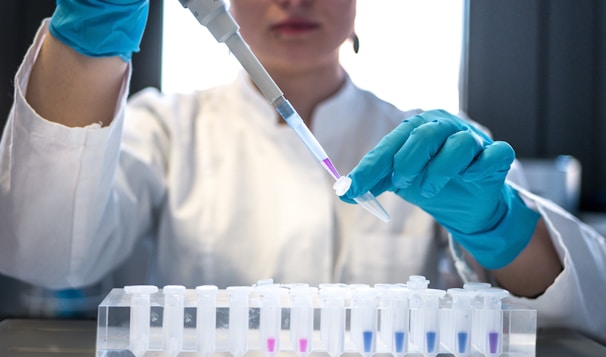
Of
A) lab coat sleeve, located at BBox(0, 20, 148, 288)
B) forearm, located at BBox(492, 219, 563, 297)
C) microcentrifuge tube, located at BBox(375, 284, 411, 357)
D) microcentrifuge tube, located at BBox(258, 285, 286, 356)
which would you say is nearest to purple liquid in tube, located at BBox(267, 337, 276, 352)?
microcentrifuge tube, located at BBox(258, 285, 286, 356)

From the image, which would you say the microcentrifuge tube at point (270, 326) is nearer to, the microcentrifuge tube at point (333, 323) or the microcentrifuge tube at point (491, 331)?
the microcentrifuge tube at point (333, 323)

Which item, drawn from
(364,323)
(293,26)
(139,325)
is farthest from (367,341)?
(293,26)

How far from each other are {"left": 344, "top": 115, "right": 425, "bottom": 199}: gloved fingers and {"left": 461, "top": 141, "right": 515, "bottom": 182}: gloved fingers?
0.09m

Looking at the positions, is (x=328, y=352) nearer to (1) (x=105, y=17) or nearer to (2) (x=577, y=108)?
(1) (x=105, y=17)

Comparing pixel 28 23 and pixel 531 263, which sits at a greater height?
pixel 28 23

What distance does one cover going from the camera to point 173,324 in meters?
0.61

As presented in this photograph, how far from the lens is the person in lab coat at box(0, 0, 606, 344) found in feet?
2.43

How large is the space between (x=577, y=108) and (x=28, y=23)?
105cm

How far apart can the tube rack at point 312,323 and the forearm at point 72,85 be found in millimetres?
272

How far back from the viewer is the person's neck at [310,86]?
3.22 feet

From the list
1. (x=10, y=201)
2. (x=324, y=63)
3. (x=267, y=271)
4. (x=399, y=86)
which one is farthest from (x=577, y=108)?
(x=10, y=201)

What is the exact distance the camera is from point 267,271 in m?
0.99

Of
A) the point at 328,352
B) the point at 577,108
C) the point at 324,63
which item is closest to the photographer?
the point at 328,352

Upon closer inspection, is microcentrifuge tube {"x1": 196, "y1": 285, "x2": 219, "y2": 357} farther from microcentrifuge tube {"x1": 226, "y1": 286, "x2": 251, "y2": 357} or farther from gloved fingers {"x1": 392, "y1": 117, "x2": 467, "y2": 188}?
gloved fingers {"x1": 392, "y1": 117, "x2": 467, "y2": 188}
